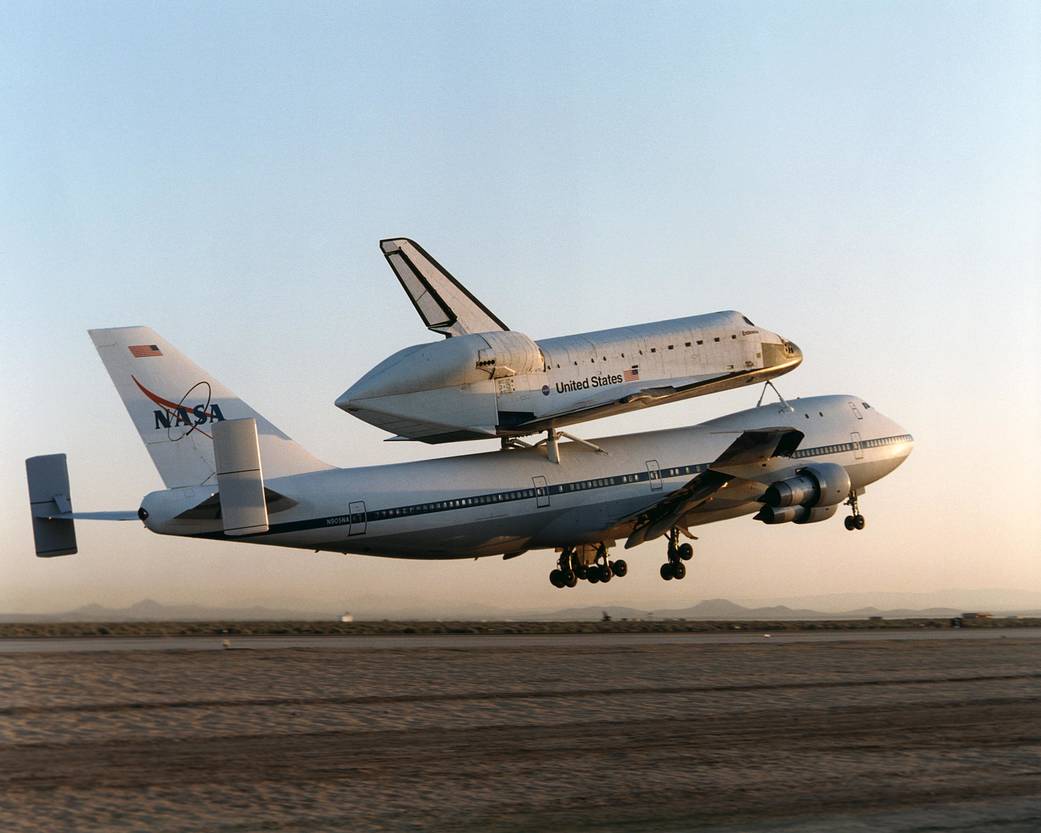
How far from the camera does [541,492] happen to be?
4606 centimetres

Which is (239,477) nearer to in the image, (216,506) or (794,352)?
(216,506)

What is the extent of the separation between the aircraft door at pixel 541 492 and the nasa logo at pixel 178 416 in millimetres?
10770

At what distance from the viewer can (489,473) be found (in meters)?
45.3

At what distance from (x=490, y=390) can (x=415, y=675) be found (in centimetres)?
1263

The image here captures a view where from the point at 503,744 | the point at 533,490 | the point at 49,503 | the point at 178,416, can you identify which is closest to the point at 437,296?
the point at 533,490

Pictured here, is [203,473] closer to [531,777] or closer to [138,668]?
[138,668]

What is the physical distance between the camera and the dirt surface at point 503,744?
18.4m

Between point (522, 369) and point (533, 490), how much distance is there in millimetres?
5316

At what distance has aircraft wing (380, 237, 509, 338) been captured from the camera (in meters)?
45.9

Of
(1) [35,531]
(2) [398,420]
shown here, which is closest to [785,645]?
(2) [398,420]

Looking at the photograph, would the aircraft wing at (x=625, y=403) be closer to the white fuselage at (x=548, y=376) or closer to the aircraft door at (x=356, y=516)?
the white fuselage at (x=548, y=376)

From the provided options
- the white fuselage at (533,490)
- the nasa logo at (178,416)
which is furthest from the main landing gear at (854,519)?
the nasa logo at (178,416)

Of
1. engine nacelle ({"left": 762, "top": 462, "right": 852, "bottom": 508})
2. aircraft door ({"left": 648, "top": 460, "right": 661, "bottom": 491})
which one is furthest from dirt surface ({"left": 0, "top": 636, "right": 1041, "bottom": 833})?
aircraft door ({"left": 648, "top": 460, "right": 661, "bottom": 491})

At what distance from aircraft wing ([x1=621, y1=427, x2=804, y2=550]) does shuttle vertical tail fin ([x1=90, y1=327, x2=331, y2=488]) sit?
14023 millimetres
